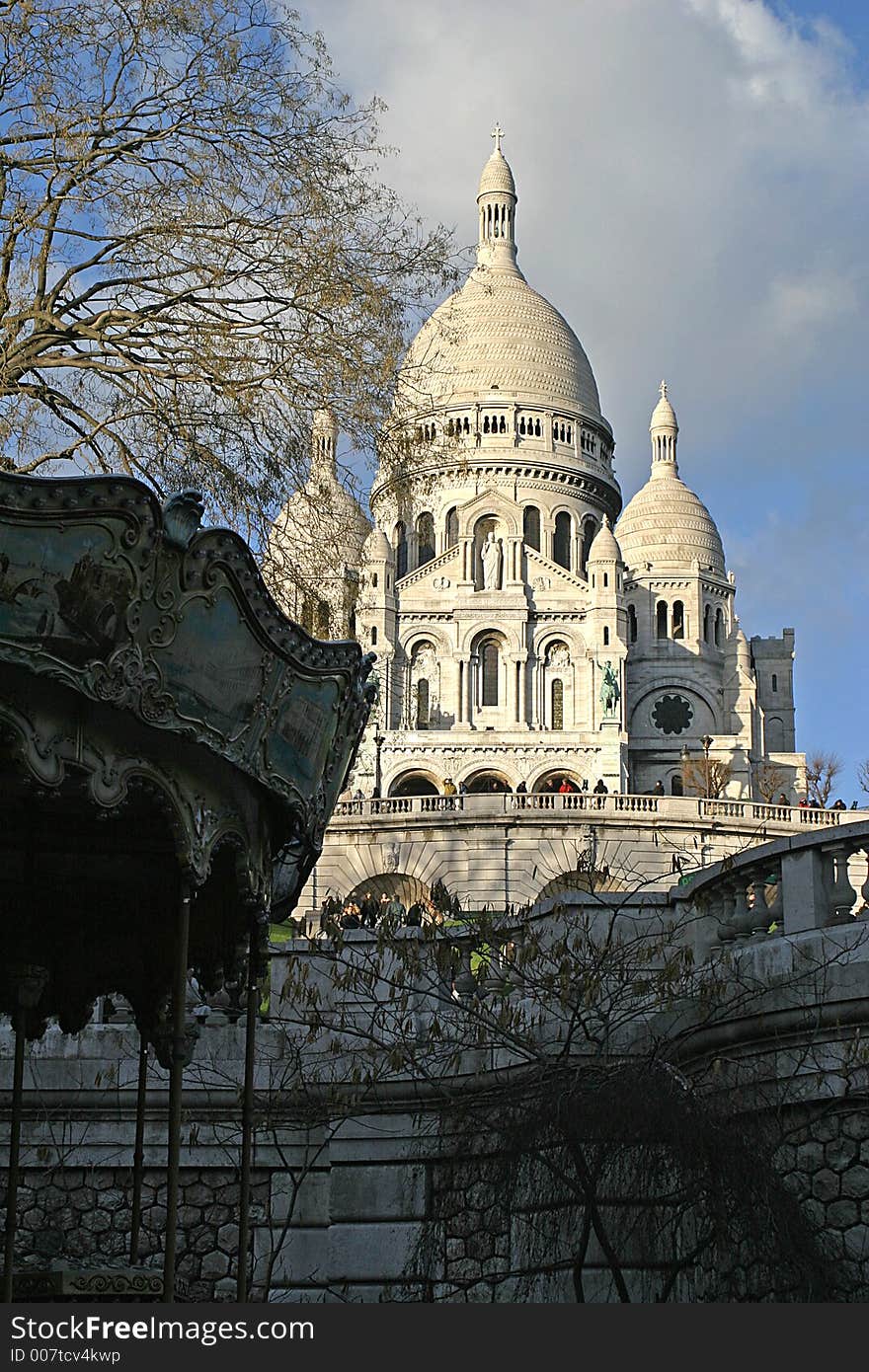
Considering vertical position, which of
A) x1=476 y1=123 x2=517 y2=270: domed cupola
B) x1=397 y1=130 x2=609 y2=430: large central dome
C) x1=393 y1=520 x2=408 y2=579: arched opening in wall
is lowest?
x1=393 y1=520 x2=408 y2=579: arched opening in wall

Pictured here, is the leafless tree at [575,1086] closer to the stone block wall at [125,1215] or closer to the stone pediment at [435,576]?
the stone block wall at [125,1215]

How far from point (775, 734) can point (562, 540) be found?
12655mm

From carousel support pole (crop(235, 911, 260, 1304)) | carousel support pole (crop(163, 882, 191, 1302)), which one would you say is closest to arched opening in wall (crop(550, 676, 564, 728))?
carousel support pole (crop(235, 911, 260, 1304))

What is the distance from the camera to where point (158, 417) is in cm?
1333

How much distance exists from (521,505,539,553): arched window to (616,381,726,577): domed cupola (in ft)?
13.7

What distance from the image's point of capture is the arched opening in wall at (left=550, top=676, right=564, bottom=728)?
78062 millimetres

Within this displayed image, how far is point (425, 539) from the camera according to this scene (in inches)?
3049

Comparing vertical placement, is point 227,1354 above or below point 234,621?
below

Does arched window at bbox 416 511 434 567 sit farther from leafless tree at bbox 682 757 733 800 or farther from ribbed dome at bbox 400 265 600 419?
leafless tree at bbox 682 757 733 800

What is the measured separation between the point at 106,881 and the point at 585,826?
2812 cm

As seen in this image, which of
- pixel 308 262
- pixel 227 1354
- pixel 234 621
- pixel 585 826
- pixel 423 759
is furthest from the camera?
pixel 423 759

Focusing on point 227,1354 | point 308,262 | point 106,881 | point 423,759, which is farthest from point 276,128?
point 423,759

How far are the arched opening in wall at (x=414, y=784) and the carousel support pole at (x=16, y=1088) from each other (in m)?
56.7

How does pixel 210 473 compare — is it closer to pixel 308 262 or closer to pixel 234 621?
pixel 308 262
